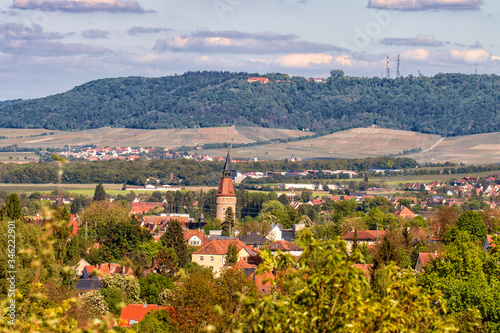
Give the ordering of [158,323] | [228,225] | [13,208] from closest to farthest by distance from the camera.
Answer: [158,323], [13,208], [228,225]

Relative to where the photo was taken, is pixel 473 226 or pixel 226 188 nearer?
pixel 473 226

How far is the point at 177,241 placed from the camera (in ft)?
218

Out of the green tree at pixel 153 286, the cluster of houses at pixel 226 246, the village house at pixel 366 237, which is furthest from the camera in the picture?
the village house at pixel 366 237

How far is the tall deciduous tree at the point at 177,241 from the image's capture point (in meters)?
64.6

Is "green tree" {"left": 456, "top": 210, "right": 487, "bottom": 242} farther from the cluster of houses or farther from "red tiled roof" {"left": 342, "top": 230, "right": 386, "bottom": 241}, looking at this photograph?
"red tiled roof" {"left": 342, "top": 230, "right": 386, "bottom": 241}

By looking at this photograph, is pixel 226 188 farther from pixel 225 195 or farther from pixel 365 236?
pixel 365 236

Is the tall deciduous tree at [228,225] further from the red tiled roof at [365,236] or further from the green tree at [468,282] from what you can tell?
the green tree at [468,282]

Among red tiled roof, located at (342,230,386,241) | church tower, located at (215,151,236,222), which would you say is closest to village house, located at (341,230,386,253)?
red tiled roof, located at (342,230,386,241)

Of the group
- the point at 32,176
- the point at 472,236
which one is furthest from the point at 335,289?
the point at 32,176

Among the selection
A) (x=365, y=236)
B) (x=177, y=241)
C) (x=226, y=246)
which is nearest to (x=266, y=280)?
(x=177, y=241)

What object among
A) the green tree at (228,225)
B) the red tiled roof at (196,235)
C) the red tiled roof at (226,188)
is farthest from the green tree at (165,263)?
the red tiled roof at (226,188)

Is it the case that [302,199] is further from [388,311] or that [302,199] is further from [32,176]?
[388,311]

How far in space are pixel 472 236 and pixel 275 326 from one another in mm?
54902

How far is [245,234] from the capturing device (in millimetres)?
89000
